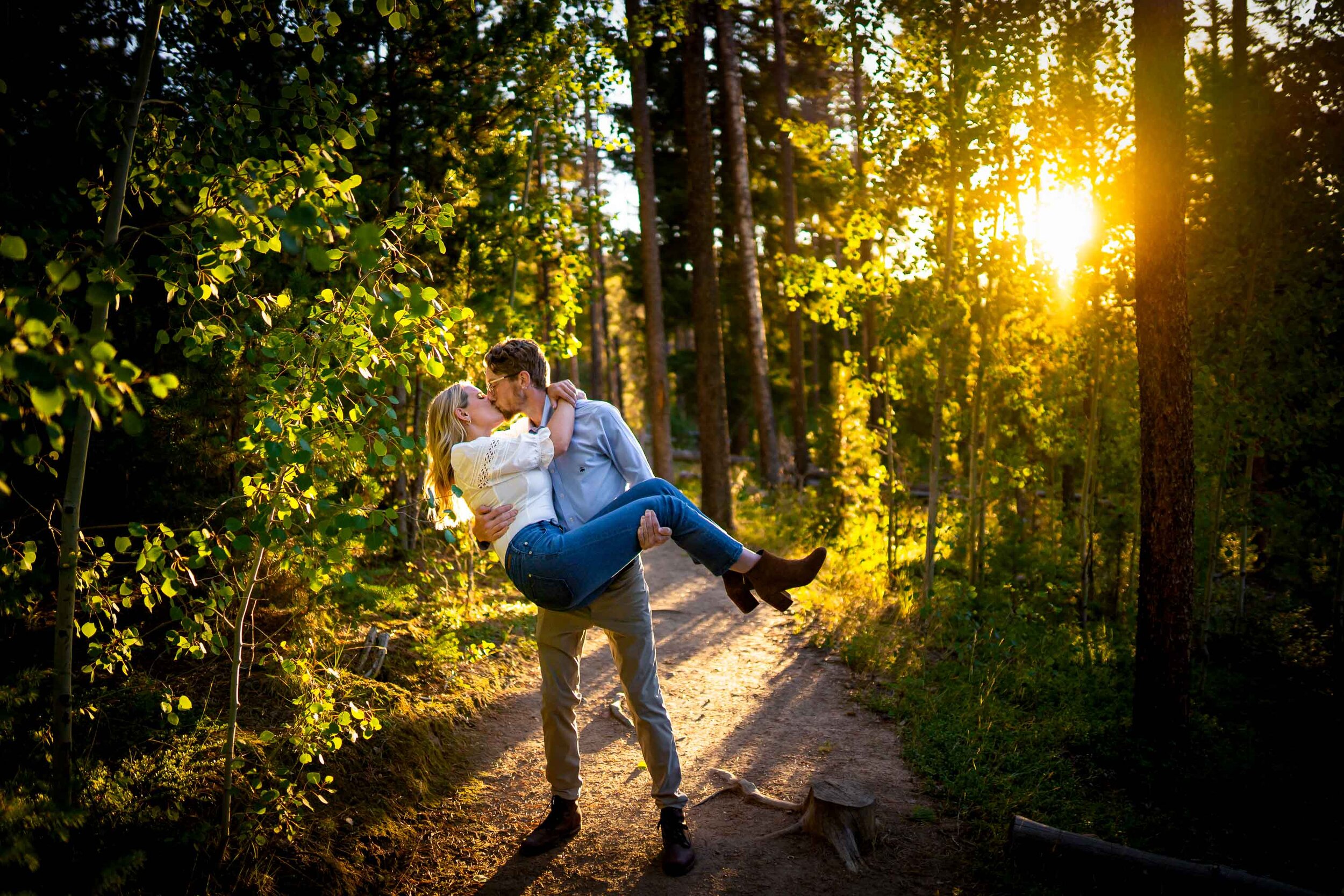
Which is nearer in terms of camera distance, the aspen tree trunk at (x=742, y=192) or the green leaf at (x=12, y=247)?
the green leaf at (x=12, y=247)

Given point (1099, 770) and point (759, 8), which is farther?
point (759, 8)

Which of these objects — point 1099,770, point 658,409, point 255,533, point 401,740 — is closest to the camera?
point 255,533

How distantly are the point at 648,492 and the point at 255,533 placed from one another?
5.46 ft

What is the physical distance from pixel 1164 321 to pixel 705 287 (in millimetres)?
7290

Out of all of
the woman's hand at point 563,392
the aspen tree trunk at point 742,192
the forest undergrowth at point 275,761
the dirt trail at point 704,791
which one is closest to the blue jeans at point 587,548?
the woman's hand at point 563,392

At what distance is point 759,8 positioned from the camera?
1645 cm

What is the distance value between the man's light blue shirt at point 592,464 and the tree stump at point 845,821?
1.91m

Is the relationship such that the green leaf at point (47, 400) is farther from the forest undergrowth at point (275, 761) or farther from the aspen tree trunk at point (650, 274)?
the aspen tree trunk at point (650, 274)

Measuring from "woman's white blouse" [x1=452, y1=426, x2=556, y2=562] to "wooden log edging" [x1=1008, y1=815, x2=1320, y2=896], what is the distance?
2.84m

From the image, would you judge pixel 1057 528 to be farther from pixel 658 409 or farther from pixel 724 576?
pixel 724 576

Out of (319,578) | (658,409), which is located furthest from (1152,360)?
(658,409)

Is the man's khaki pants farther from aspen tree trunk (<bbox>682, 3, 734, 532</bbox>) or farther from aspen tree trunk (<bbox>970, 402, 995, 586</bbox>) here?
aspen tree trunk (<bbox>682, 3, 734, 532</bbox>)

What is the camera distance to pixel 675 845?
3855 mm

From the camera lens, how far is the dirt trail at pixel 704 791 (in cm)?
380
